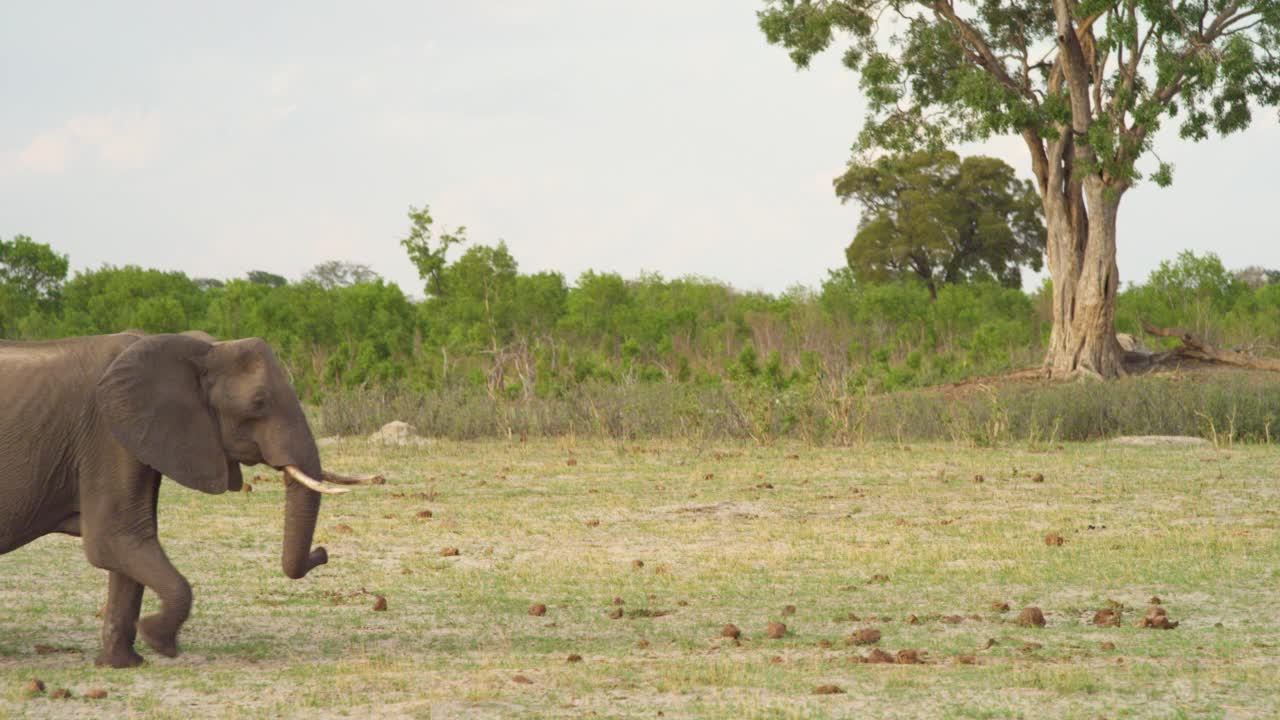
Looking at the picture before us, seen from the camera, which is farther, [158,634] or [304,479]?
[158,634]

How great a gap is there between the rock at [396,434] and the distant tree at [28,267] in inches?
925

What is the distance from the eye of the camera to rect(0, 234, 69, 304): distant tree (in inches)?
1601

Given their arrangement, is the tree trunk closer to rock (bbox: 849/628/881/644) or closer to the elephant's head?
rock (bbox: 849/628/881/644)

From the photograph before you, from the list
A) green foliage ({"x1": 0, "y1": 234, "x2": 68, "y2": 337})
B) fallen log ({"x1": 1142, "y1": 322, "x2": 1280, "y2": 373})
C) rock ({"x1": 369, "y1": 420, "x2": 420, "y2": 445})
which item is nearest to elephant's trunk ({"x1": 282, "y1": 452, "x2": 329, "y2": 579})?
rock ({"x1": 369, "y1": 420, "x2": 420, "y2": 445})

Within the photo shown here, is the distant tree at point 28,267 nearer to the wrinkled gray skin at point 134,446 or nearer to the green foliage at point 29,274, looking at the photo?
the green foliage at point 29,274

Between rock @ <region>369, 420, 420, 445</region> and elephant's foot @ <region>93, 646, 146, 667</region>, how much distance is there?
44.1 ft

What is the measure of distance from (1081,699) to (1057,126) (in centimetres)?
2207

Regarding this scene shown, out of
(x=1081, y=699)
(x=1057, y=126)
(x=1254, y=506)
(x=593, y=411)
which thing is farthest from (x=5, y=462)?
(x=1057, y=126)

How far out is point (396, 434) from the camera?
20.6 m

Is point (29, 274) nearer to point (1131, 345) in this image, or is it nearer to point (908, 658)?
point (1131, 345)

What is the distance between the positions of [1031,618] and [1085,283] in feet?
68.1

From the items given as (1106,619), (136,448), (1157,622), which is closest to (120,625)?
(136,448)

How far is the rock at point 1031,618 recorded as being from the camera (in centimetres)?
762

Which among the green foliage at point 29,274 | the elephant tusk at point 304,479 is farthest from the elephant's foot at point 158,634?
the green foliage at point 29,274
